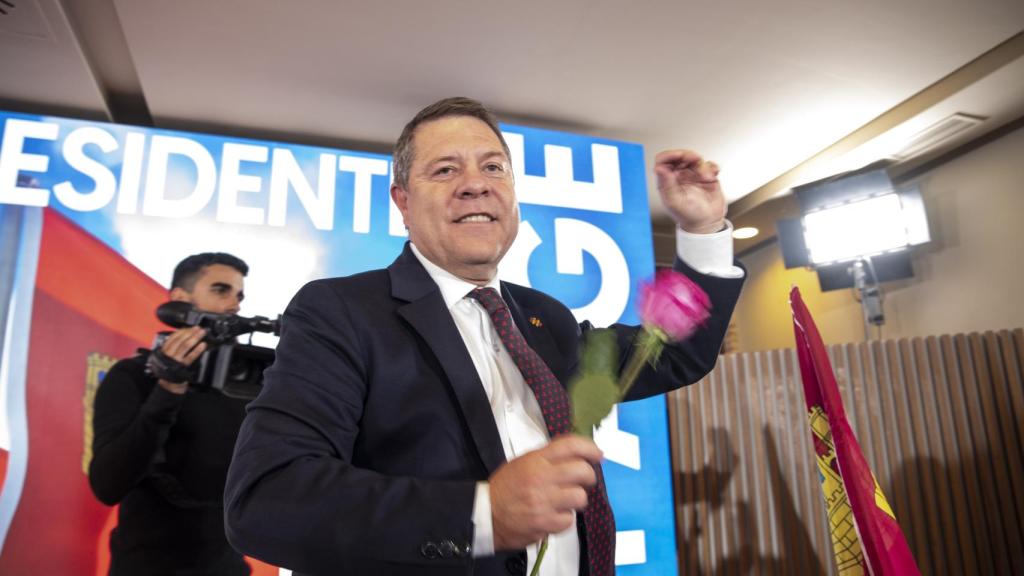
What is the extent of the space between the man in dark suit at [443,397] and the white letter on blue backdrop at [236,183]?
2504mm

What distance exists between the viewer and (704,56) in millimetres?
3516

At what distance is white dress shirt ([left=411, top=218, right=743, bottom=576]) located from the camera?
93cm

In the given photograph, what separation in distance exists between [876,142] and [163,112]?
4.80 meters

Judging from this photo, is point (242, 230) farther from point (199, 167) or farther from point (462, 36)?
point (462, 36)

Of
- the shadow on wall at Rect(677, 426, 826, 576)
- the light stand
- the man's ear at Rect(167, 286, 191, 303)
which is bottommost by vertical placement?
the shadow on wall at Rect(677, 426, 826, 576)

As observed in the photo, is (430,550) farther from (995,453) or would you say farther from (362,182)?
(995,453)

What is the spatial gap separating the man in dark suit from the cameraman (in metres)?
1.57

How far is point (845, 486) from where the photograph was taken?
1259mm

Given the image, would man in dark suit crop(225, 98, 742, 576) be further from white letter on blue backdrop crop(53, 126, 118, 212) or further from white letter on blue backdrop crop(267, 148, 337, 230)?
white letter on blue backdrop crop(53, 126, 118, 212)

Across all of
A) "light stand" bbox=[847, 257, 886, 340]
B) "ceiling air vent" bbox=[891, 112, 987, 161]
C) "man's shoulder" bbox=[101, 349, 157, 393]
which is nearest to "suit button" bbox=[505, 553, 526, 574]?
"man's shoulder" bbox=[101, 349, 157, 393]

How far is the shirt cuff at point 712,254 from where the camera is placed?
3.72 feet

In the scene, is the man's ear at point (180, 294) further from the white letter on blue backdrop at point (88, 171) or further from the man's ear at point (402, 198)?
the man's ear at point (402, 198)

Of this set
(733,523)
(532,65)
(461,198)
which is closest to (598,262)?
(532,65)

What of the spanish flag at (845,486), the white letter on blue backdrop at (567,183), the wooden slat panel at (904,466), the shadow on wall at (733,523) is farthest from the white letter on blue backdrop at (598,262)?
the spanish flag at (845,486)
